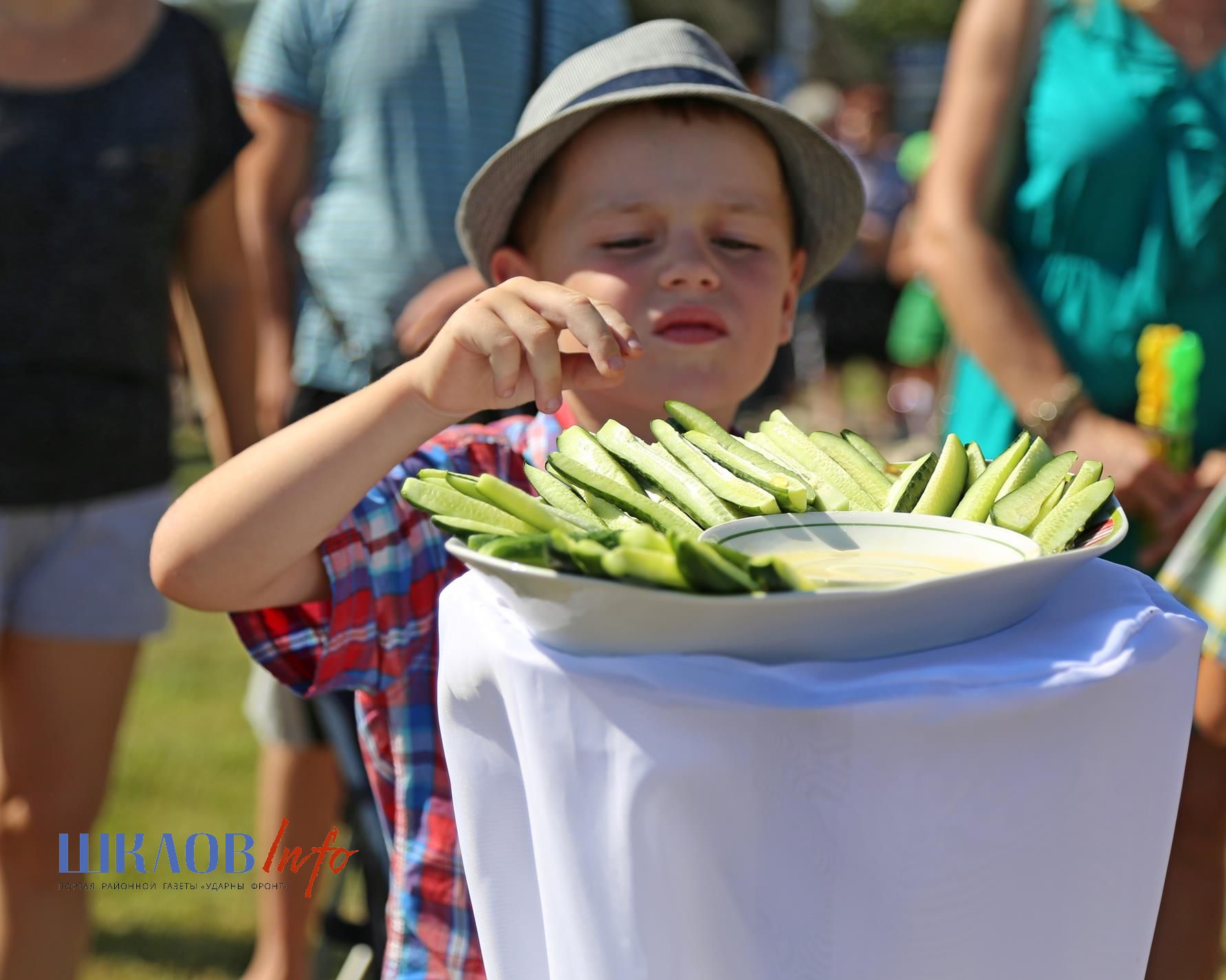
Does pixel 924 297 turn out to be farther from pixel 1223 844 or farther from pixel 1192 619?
pixel 1192 619

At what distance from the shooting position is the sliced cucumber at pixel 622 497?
107cm

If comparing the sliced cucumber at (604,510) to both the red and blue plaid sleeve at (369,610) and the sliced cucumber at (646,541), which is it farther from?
the red and blue plaid sleeve at (369,610)

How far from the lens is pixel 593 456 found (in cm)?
115

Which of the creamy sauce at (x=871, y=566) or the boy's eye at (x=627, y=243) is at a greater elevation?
the boy's eye at (x=627, y=243)

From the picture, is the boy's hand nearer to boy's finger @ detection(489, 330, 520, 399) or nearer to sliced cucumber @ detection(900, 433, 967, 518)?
boy's finger @ detection(489, 330, 520, 399)

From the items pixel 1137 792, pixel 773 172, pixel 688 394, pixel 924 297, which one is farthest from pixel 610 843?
pixel 924 297

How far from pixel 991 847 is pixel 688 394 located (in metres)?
0.78

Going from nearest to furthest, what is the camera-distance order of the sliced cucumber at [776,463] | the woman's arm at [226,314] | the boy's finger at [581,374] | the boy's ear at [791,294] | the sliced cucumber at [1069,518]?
the sliced cucumber at [1069,518], the sliced cucumber at [776,463], the boy's finger at [581,374], the boy's ear at [791,294], the woman's arm at [226,314]

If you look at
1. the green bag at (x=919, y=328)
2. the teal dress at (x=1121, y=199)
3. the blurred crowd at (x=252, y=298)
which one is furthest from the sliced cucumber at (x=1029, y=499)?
the green bag at (x=919, y=328)

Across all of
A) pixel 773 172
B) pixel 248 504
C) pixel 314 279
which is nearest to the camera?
pixel 248 504

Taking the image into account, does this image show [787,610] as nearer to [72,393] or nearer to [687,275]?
[687,275]

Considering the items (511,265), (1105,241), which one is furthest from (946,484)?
(1105,241)

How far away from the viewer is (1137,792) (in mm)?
969

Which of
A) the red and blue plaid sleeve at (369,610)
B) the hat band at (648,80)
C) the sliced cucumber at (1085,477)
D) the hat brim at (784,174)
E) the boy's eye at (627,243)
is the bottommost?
the red and blue plaid sleeve at (369,610)
